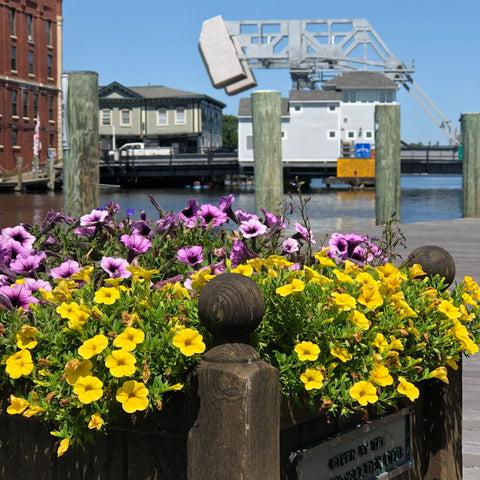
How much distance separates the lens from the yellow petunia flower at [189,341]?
2.19 m

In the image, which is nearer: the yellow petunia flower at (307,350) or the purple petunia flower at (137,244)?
the yellow petunia flower at (307,350)

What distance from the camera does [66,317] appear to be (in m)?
2.45

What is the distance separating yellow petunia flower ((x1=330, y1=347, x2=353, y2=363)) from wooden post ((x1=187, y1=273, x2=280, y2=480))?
0.92 ft

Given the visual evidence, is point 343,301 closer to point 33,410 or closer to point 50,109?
point 33,410

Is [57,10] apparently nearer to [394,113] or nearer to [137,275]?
[394,113]

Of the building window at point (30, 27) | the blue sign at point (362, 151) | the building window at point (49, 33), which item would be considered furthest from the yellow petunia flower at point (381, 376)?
the building window at point (49, 33)

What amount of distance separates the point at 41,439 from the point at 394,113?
10.9 m

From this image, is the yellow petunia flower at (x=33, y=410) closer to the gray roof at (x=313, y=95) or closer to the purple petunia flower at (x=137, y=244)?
the purple petunia flower at (x=137, y=244)

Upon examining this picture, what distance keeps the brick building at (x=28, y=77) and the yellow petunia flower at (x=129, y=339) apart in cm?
5138

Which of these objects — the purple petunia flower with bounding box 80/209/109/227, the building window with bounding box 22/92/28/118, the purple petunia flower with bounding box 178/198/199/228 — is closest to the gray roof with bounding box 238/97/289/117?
the building window with bounding box 22/92/28/118

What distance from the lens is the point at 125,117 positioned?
282 ft

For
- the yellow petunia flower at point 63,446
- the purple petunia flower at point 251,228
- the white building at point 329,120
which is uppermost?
the white building at point 329,120

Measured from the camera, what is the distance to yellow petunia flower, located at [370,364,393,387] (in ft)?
8.18

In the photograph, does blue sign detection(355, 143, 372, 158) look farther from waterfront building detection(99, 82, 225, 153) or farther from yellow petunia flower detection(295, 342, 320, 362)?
yellow petunia flower detection(295, 342, 320, 362)
